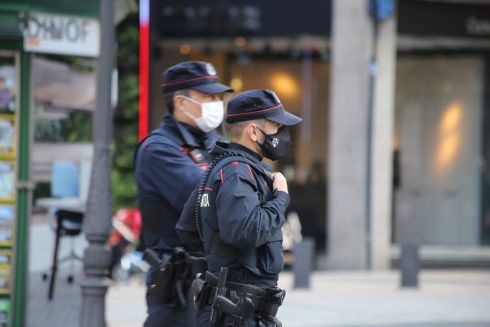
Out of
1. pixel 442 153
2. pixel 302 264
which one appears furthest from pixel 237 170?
pixel 442 153

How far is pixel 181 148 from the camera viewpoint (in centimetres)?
523

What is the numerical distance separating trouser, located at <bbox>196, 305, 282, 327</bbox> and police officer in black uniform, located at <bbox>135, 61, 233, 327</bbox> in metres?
0.65

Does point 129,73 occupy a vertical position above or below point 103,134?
above

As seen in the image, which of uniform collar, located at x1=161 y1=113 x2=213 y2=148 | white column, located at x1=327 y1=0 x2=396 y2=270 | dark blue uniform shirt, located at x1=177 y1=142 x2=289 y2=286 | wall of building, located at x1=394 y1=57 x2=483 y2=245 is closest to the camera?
dark blue uniform shirt, located at x1=177 y1=142 x2=289 y2=286

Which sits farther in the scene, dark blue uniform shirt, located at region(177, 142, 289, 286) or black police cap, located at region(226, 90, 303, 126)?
black police cap, located at region(226, 90, 303, 126)

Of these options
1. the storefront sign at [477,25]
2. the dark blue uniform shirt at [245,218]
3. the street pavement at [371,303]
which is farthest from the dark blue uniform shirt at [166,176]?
the storefront sign at [477,25]

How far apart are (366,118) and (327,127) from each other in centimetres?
115

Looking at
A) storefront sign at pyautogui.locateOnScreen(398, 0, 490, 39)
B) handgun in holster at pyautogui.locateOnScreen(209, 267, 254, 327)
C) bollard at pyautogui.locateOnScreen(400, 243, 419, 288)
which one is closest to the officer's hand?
handgun in holster at pyautogui.locateOnScreen(209, 267, 254, 327)

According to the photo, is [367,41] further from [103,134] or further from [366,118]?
[103,134]

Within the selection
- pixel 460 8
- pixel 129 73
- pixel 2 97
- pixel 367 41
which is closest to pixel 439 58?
pixel 460 8

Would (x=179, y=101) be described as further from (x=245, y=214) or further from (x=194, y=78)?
(x=245, y=214)

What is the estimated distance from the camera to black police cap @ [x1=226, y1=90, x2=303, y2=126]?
14.3 feet

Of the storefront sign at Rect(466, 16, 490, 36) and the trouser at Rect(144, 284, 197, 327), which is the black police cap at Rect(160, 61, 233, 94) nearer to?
the trouser at Rect(144, 284, 197, 327)

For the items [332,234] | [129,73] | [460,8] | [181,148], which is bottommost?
[332,234]
